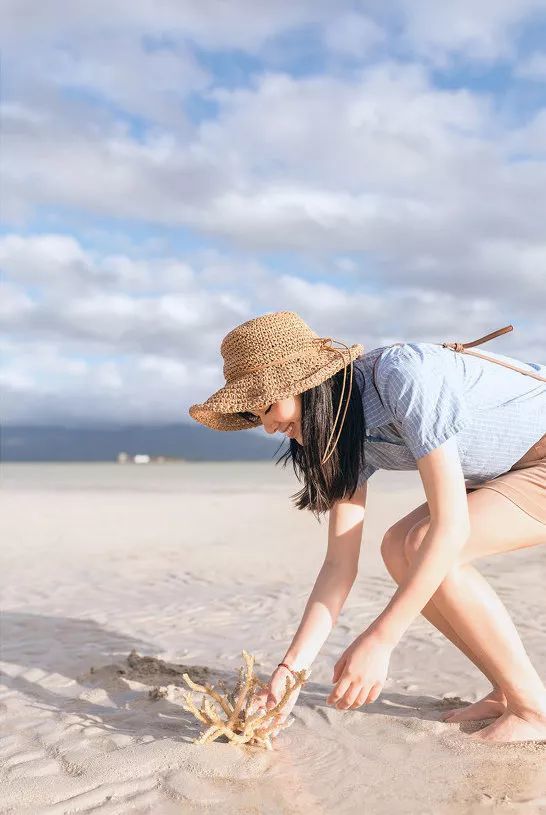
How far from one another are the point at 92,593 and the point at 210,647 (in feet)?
6.45

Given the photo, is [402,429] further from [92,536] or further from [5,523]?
[5,523]

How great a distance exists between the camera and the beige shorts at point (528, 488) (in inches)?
114

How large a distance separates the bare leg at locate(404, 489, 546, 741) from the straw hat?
2.13 ft

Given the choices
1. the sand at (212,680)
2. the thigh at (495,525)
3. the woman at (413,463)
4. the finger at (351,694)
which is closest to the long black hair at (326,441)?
the woman at (413,463)

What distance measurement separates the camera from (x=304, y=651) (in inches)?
116

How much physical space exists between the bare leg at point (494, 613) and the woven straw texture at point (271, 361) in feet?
2.18

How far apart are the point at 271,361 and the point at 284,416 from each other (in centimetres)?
18

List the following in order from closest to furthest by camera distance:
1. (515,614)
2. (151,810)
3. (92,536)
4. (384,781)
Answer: (151,810), (384,781), (515,614), (92,536)

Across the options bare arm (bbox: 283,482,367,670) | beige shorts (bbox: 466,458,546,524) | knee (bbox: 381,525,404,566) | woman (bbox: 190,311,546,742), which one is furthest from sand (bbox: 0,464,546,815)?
beige shorts (bbox: 466,458,546,524)

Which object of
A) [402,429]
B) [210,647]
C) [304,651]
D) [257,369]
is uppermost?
[257,369]

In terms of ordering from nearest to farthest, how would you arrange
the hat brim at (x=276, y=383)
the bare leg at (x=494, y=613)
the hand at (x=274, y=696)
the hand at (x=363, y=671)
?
the hand at (x=363, y=671) → the hat brim at (x=276, y=383) → the bare leg at (x=494, y=613) → the hand at (x=274, y=696)

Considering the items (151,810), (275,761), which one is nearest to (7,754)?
(151,810)

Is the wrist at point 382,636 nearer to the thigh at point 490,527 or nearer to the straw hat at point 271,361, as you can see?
the thigh at point 490,527

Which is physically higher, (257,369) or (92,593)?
(257,369)
